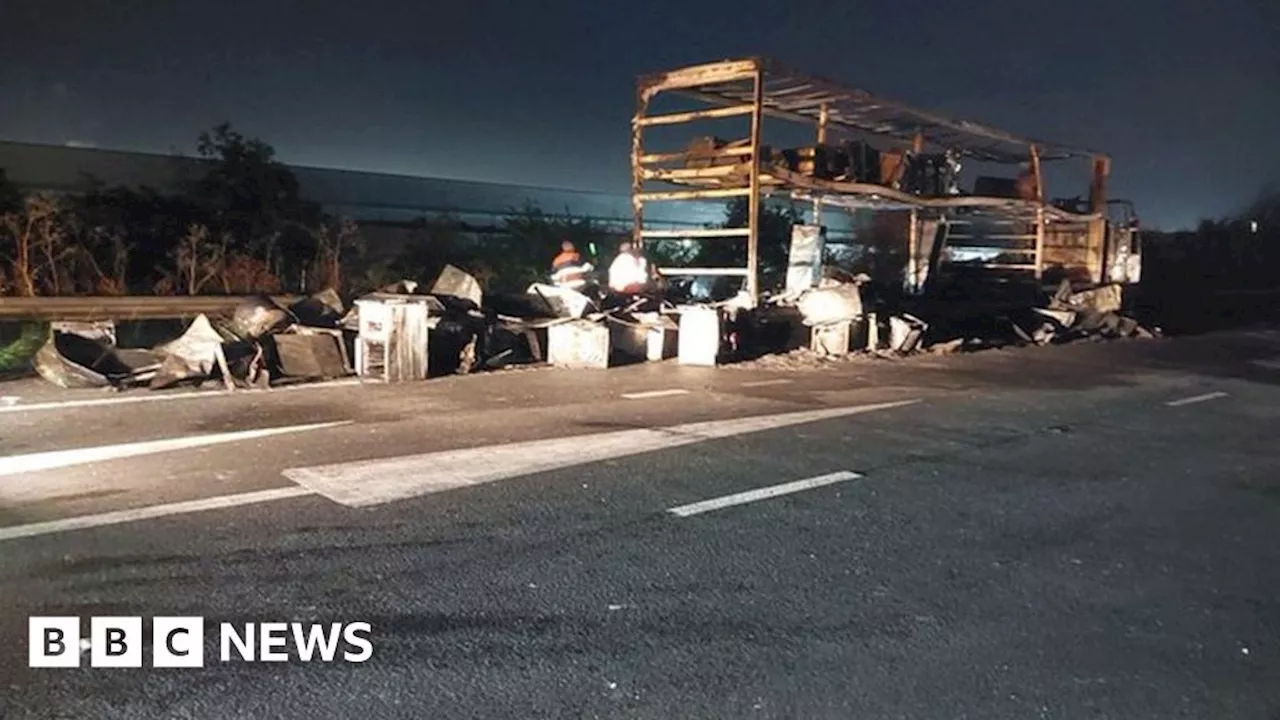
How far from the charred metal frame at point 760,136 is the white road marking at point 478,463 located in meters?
6.84

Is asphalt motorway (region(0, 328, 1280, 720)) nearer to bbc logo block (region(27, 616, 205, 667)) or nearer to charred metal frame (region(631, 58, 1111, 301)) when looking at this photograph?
bbc logo block (region(27, 616, 205, 667))

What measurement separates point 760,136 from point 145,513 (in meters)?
10.8

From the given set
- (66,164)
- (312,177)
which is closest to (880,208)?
(66,164)

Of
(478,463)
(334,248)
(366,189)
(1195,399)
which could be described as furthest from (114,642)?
(366,189)

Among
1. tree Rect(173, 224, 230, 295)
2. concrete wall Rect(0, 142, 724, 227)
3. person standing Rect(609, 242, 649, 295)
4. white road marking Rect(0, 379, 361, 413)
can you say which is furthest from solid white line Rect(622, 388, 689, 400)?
concrete wall Rect(0, 142, 724, 227)

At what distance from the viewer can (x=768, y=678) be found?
353 centimetres

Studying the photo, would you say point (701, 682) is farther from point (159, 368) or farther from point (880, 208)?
point (880, 208)

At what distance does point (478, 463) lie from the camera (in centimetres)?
668

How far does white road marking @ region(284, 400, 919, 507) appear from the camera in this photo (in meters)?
5.93

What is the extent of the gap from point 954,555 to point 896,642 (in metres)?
1.30

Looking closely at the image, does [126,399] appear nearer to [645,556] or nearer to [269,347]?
[269,347]

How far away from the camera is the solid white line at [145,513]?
4.95 metres

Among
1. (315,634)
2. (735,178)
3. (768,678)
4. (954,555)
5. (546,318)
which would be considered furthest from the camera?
(735,178)

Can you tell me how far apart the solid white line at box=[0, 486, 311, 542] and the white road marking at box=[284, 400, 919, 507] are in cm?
27
